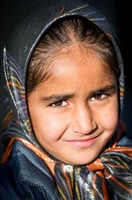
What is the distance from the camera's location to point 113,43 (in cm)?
118

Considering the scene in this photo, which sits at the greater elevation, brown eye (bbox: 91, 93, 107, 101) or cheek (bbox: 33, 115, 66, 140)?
brown eye (bbox: 91, 93, 107, 101)

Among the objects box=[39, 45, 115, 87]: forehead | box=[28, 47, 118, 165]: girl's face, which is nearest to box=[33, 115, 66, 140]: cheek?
box=[28, 47, 118, 165]: girl's face

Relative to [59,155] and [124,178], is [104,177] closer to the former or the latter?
[124,178]

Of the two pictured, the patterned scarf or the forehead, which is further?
the patterned scarf

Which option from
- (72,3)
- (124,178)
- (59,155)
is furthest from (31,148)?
(72,3)

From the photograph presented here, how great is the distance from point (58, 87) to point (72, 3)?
0.29 m

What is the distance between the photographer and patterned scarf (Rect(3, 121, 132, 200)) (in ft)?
4.00

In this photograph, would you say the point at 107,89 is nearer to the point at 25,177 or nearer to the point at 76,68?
the point at 76,68

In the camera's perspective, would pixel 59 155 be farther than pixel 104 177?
No

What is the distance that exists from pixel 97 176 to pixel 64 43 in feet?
1.50

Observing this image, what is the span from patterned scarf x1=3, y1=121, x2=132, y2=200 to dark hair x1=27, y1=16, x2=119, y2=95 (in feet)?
0.83

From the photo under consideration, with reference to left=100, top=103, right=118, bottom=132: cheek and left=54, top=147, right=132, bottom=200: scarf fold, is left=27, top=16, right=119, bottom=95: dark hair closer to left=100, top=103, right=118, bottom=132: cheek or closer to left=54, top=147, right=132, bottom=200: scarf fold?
left=100, top=103, right=118, bottom=132: cheek

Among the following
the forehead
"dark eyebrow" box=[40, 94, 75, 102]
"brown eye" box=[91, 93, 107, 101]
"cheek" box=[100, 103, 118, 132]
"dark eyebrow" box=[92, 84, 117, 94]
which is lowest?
"cheek" box=[100, 103, 118, 132]

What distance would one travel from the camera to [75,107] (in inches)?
43.1
